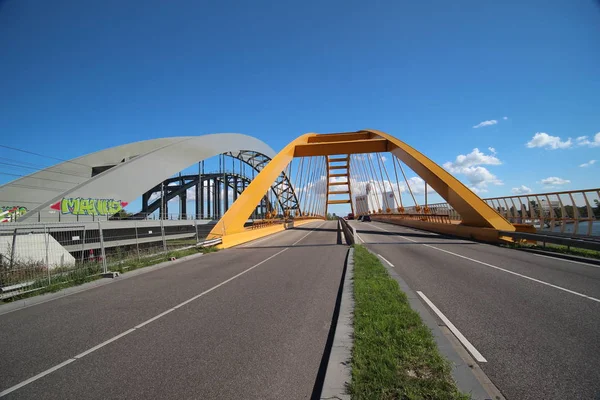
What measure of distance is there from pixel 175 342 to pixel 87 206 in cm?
2147

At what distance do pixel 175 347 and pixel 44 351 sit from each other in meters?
1.82

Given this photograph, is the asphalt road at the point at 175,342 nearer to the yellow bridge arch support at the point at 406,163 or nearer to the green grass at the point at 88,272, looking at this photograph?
the green grass at the point at 88,272

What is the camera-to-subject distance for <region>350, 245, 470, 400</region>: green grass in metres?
2.69

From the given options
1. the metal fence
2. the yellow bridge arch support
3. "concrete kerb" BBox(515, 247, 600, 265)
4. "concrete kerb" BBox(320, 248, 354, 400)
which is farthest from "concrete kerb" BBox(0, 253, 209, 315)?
"concrete kerb" BBox(515, 247, 600, 265)

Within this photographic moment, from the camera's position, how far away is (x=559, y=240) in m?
11.8

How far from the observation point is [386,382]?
111 inches

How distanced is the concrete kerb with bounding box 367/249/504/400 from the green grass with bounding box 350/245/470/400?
3.7 inches

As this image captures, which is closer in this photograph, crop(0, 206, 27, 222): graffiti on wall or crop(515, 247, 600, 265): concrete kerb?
crop(515, 247, 600, 265): concrete kerb

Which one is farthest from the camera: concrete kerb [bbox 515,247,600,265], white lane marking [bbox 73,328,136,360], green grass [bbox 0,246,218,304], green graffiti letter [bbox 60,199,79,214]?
green graffiti letter [bbox 60,199,79,214]

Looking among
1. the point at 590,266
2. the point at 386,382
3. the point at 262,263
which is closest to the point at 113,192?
the point at 262,263

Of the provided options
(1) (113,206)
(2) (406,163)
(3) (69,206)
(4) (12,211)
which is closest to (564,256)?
(2) (406,163)

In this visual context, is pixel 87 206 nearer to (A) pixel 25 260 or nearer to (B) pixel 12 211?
(B) pixel 12 211

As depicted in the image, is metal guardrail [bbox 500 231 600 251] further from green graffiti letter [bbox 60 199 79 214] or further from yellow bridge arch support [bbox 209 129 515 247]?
green graffiti letter [bbox 60 199 79 214]

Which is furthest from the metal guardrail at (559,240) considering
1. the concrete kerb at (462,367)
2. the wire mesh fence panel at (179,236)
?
the wire mesh fence panel at (179,236)
